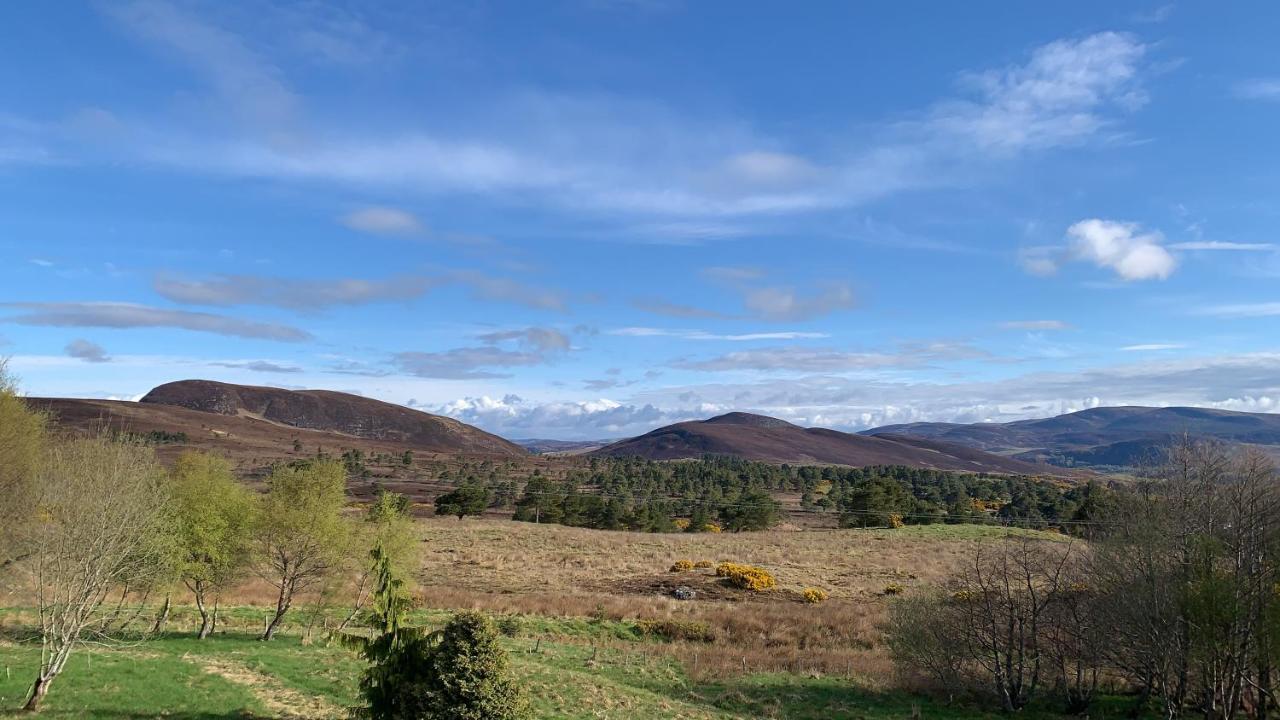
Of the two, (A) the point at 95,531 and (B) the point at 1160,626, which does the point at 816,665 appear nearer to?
(B) the point at 1160,626

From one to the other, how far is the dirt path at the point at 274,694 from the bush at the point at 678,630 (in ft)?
61.5

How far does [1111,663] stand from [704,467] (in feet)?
424

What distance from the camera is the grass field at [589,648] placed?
19781 millimetres

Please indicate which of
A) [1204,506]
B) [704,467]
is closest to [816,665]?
[1204,506]

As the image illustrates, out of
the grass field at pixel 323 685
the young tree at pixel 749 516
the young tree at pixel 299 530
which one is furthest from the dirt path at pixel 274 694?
the young tree at pixel 749 516

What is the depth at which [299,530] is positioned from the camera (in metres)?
28.4

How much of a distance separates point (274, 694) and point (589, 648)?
14.6 metres

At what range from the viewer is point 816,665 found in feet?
101

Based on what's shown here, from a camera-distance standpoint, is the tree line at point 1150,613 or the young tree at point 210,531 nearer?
the tree line at point 1150,613

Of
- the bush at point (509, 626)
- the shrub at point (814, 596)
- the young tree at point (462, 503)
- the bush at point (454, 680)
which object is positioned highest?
the bush at point (454, 680)

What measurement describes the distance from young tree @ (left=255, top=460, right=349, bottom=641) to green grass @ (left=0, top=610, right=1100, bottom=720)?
2.59m

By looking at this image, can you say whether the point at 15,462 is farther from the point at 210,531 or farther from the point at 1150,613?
the point at 1150,613

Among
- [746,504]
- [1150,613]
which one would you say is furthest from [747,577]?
[746,504]

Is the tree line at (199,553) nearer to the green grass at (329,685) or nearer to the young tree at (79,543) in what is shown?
the young tree at (79,543)
